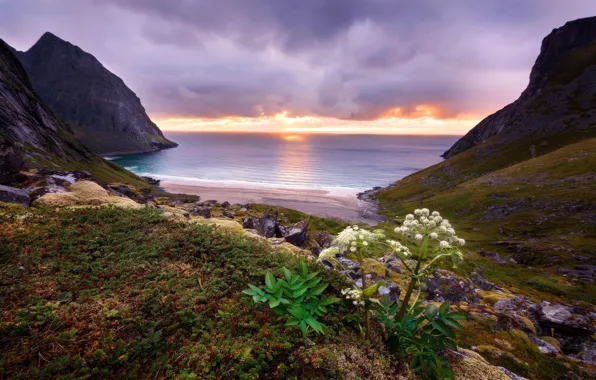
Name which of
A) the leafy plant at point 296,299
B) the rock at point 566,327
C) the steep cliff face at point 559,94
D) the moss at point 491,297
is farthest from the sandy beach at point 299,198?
the steep cliff face at point 559,94

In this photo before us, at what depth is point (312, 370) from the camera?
484 cm

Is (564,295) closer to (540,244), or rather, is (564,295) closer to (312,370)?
(540,244)

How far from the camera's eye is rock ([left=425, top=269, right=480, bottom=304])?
56.9ft

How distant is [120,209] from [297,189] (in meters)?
104

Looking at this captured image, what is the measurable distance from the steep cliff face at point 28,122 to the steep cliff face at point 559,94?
597 feet

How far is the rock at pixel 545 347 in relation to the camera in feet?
36.7

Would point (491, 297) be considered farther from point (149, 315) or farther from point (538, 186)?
point (538, 186)

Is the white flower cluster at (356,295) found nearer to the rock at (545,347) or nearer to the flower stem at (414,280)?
the flower stem at (414,280)

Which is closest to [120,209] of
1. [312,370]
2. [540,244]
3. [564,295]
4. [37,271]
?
[37,271]

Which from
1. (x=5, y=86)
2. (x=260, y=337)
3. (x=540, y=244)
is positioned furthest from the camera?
(x=5, y=86)

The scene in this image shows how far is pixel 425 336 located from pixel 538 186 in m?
90.1

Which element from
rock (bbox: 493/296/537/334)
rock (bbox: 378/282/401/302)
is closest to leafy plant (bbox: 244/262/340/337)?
rock (bbox: 378/282/401/302)

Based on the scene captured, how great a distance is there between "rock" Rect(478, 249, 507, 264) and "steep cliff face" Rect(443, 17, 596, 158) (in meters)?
108

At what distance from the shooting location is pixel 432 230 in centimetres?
609
